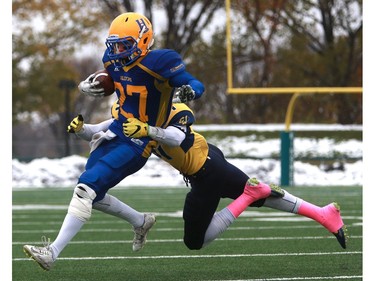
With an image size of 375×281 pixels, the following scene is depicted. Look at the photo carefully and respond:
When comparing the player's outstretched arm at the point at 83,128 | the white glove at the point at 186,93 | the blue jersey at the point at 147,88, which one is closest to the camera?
the white glove at the point at 186,93

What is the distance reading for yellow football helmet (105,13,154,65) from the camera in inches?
202

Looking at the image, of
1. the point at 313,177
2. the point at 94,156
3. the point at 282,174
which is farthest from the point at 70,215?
the point at 313,177

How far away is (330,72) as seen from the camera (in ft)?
52.2

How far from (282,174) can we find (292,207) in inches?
358

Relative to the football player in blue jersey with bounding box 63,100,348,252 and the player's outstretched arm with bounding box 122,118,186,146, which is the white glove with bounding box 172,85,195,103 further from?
the football player in blue jersey with bounding box 63,100,348,252

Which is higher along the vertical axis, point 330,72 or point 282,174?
point 330,72

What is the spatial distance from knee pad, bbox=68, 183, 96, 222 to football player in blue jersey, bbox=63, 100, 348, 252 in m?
0.48

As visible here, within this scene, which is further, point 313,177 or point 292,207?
point 313,177

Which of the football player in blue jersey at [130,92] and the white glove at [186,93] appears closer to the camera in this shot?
the white glove at [186,93]

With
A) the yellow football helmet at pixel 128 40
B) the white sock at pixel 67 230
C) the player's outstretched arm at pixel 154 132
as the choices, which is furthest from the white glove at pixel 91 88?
the white sock at pixel 67 230

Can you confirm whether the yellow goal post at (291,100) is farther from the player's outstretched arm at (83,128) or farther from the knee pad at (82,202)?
the knee pad at (82,202)

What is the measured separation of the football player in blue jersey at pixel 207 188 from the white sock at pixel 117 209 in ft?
0.90

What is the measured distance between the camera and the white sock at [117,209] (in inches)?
212

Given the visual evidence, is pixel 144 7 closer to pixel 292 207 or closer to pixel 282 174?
pixel 282 174
